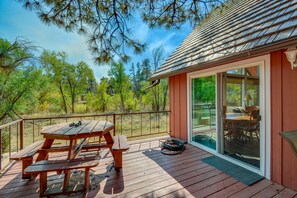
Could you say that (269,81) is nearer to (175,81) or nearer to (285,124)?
(285,124)

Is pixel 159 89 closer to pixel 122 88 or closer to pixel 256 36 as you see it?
pixel 122 88

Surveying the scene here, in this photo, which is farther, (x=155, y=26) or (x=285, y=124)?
(x=155, y=26)

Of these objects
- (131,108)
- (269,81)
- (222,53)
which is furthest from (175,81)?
(131,108)

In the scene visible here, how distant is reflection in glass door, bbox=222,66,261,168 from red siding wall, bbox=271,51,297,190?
0.89 feet

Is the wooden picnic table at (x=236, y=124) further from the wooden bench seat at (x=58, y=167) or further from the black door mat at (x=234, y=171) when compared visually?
the wooden bench seat at (x=58, y=167)

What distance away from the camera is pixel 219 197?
2.07m

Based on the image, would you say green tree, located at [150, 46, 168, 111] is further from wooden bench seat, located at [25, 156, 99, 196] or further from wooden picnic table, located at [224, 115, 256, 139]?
wooden bench seat, located at [25, 156, 99, 196]

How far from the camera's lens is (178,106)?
4.76 metres

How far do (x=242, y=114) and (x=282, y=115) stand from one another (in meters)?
0.77

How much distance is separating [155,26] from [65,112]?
47.7 feet

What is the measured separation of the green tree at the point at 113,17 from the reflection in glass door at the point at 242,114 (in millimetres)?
1333

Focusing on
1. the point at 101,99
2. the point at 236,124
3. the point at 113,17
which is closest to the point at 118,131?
the point at 236,124

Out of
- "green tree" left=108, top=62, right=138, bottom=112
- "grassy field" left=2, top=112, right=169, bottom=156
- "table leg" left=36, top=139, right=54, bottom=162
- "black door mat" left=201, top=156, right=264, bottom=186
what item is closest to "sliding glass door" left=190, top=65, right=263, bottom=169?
"black door mat" left=201, top=156, right=264, bottom=186

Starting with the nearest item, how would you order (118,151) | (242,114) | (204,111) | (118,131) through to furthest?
(118,151), (242,114), (204,111), (118,131)
